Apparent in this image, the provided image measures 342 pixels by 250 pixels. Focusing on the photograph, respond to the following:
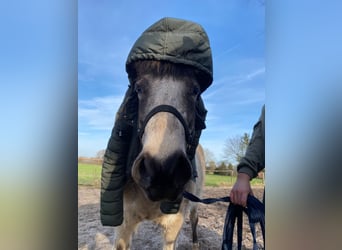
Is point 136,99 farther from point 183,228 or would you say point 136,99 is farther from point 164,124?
point 183,228

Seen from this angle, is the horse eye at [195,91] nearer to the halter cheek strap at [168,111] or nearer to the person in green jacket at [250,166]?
the halter cheek strap at [168,111]

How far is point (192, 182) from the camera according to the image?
1.21 metres

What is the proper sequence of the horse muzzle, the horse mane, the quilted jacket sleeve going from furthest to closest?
the quilted jacket sleeve → the horse mane → the horse muzzle

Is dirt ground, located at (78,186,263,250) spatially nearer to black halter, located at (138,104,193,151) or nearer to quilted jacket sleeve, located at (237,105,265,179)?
quilted jacket sleeve, located at (237,105,265,179)

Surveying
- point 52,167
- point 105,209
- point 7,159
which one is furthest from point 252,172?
point 7,159

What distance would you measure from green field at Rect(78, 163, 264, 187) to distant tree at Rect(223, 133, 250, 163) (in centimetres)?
8

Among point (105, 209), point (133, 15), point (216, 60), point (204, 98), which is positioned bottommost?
point (105, 209)

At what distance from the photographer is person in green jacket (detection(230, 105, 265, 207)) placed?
3.92 feet

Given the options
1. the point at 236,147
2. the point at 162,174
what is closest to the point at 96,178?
the point at 162,174

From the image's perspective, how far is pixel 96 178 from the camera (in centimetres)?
119

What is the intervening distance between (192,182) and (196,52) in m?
0.49

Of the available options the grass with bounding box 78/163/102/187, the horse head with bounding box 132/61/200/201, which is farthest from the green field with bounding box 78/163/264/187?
the horse head with bounding box 132/61/200/201

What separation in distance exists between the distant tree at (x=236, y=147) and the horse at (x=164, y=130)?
4.0 inches

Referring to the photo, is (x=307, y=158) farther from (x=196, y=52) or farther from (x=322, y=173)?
(x=196, y=52)
